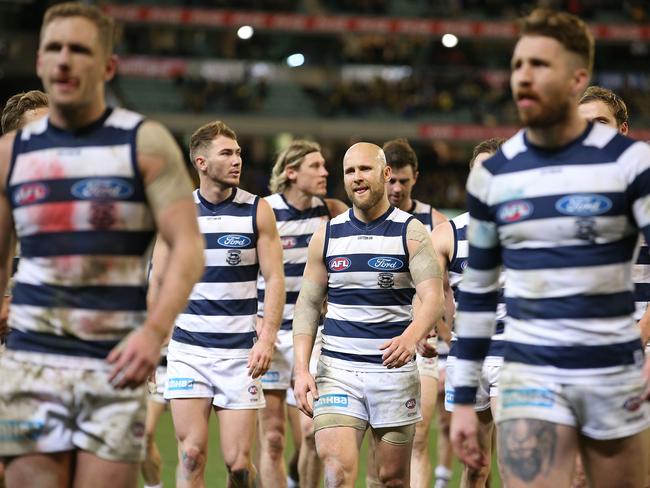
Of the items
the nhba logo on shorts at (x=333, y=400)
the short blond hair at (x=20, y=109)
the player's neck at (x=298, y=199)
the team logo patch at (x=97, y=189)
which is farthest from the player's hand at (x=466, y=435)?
the player's neck at (x=298, y=199)

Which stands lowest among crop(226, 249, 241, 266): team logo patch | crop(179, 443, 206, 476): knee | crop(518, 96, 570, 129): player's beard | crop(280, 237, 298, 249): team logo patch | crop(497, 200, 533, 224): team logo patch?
crop(179, 443, 206, 476): knee

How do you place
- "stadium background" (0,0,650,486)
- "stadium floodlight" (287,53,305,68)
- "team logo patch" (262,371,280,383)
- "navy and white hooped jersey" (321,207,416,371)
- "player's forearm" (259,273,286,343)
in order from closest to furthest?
1. "navy and white hooped jersey" (321,207,416,371)
2. "player's forearm" (259,273,286,343)
3. "team logo patch" (262,371,280,383)
4. "stadium background" (0,0,650,486)
5. "stadium floodlight" (287,53,305,68)

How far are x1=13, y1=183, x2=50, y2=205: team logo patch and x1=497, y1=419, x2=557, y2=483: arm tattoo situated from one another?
1995 millimetres

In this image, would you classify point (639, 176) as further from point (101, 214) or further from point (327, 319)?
point (327, 319)

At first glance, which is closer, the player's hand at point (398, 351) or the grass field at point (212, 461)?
the player's hand at point (398, 351)

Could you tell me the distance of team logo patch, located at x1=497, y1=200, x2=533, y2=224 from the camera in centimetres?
424

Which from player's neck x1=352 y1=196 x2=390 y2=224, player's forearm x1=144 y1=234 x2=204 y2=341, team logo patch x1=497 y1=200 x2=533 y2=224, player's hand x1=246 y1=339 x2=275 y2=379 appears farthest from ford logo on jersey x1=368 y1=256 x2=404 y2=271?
player's forearm x1=144 y1=234 x2=204 y2=341

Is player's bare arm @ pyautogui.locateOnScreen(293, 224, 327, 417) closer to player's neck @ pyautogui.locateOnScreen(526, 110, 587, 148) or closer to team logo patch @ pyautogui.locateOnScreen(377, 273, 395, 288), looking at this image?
team logo patch @ pyautogui.locateOnScreen(377, 273, 395, 288)

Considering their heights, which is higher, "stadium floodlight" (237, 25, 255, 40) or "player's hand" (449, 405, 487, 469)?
"stadium floodlight" (237, 25, 255, 40)

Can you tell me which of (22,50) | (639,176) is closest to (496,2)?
(22,50)

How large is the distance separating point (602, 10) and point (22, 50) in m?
19.2

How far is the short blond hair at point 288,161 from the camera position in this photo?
9.58m

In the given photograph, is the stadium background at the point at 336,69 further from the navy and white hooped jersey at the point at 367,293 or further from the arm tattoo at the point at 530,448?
the arm tattoo at the point at 530,448

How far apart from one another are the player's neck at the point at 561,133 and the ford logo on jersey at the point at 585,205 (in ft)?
0.86
